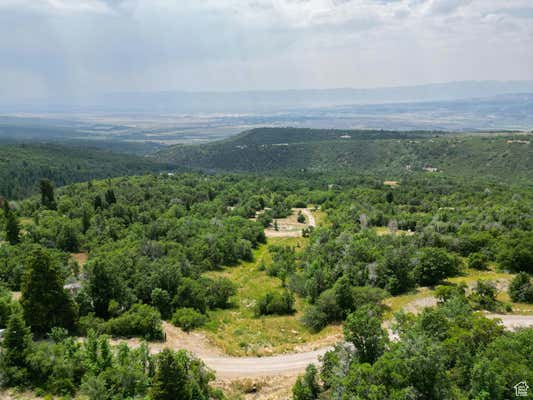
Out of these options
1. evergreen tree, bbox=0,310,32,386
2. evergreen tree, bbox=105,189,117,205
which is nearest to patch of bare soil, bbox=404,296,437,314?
evergreen tree, bbox=0,310,32,386

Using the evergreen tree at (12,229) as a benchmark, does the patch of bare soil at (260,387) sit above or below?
below

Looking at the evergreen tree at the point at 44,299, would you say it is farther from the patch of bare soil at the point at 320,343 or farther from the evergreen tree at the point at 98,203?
the evergreen tree at the point at 98,203

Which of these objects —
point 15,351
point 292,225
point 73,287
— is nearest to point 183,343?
point 15,351

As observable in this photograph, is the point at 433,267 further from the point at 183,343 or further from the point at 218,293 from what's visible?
the point at 183,343

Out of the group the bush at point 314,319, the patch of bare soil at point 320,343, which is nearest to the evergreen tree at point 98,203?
the bush at point 314,319

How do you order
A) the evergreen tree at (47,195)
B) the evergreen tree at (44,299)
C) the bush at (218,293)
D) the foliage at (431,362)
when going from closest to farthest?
1. the foliage at (431,362)
2. the evergreen tree at (44,299)
3. the bush at (218,293)
4. the evergreen tree at (47,195)

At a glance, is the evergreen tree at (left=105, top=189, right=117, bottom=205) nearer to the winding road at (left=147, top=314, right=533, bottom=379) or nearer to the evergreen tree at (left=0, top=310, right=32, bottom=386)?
the winding road at (left=147, top=314, right=533, bottom=379)
